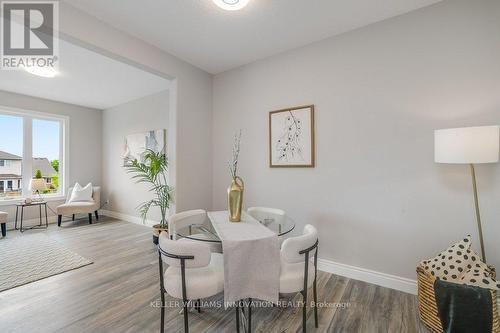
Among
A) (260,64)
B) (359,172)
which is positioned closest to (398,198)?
(359,172)

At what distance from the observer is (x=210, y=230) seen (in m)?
1.79

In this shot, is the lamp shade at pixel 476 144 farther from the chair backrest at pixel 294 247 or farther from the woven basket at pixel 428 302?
the chair backrest at pixel 294 247

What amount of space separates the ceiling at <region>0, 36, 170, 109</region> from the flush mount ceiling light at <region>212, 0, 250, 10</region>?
1946 mm

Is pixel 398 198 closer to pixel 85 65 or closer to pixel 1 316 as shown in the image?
pixel 1 316

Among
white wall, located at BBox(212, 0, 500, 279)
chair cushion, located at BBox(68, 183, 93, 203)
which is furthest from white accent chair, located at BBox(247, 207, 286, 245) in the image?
chair cushion, located at BBox(68, 183, 93, 203)

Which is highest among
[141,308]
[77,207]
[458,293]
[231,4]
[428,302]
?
[231,4]

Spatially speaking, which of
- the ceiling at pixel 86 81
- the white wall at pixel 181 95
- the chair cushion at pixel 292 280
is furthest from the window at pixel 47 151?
the chair cushion at pixel 292 280

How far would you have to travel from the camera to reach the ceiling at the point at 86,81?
2994 millimetres

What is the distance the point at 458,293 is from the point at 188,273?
1.79m

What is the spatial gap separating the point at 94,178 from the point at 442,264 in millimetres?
6679

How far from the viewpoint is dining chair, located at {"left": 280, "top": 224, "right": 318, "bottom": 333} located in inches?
57.2

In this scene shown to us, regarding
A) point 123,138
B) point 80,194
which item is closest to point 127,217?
point 80,194

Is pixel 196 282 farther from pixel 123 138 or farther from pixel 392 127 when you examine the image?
pixel 123 138

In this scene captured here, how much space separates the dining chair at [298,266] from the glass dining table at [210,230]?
0.70 ft
